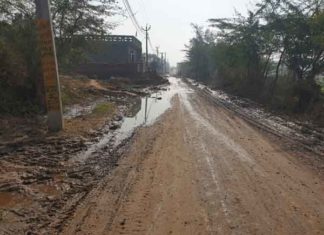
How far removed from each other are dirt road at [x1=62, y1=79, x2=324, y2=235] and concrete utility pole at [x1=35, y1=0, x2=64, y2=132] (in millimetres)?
2712

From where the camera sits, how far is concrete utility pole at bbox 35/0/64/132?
12.2 meters

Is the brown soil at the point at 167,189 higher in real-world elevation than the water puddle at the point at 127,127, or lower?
higher

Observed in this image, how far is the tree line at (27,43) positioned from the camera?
14.9 meters

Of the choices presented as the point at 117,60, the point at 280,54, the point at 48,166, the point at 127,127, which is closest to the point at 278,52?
the point at 280,54

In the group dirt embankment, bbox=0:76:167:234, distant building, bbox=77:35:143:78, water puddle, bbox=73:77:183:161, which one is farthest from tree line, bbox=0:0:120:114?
distant building, bbox=77:35:143:78

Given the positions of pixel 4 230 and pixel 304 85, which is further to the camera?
pixel 304 85

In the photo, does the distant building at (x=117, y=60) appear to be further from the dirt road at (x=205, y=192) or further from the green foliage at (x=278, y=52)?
the dirt road at (x=205, y=192)

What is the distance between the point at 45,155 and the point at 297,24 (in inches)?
797

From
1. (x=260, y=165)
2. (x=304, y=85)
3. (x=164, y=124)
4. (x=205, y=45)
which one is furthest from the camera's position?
(x=205, y=45)

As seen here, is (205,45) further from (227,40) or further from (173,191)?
(173,191)

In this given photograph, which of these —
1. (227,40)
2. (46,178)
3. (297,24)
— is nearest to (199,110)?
(297,24)

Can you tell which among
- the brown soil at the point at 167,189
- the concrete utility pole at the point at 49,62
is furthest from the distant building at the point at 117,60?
the brown soil at the point at 167,189

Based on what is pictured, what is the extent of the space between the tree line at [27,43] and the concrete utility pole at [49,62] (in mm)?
2823

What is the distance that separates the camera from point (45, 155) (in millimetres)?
9984
